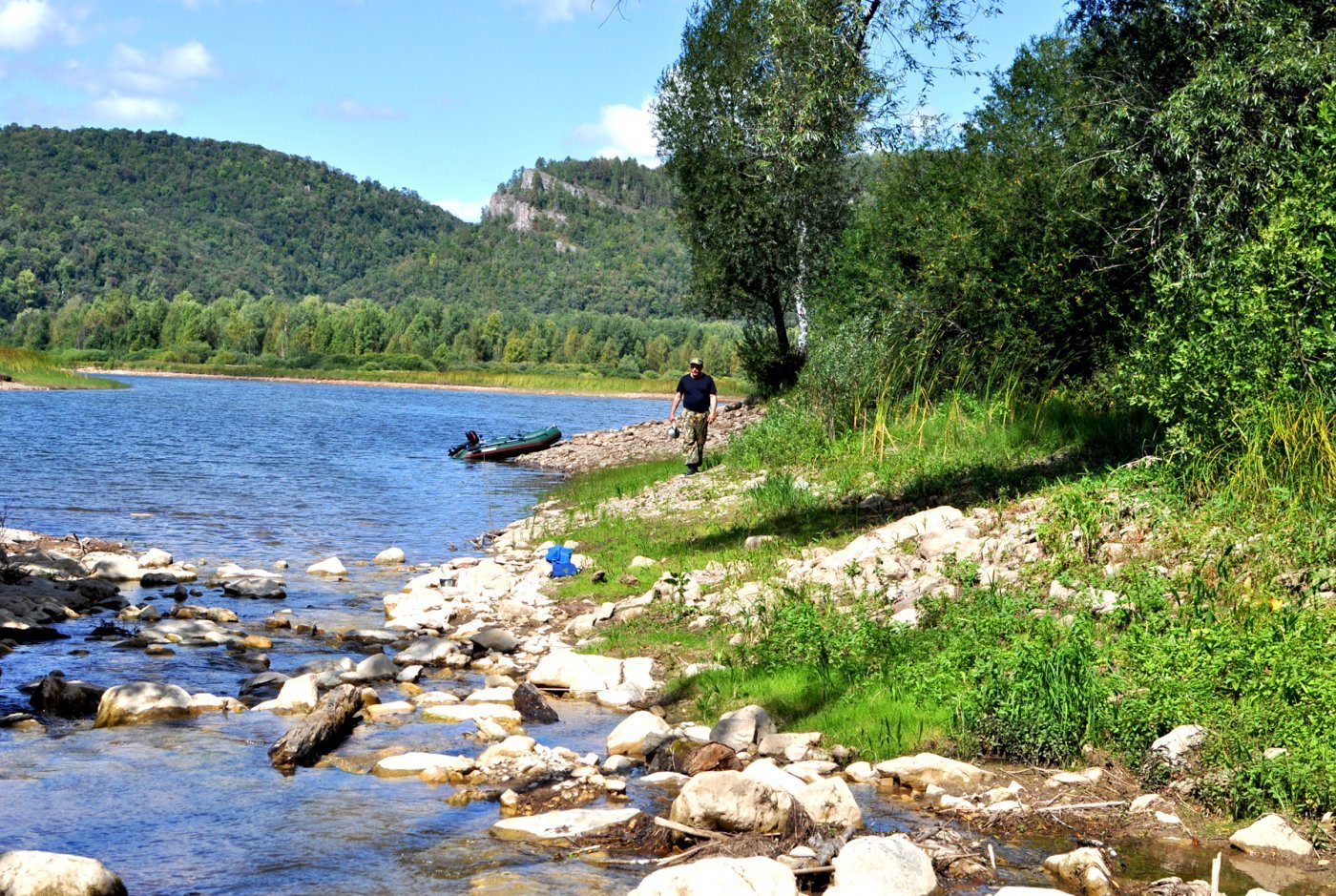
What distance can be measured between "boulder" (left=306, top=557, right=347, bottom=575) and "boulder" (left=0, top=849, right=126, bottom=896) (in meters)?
11.3

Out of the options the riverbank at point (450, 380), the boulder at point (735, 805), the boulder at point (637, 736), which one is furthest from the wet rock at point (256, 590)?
the riverbank at point (450, 380)

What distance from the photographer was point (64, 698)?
30.6 feet

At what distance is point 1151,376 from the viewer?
12609 mm

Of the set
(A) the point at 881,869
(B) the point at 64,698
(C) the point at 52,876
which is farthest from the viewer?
(B) the point at 64,698

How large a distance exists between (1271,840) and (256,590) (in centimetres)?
1210

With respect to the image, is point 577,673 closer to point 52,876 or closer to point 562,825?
point 562,825

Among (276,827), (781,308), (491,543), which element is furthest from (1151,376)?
(781,308)

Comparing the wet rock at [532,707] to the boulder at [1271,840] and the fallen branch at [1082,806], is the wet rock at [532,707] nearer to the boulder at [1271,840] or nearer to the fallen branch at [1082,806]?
the fallen branch at [1082,806]

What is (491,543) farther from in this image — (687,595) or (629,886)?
(629,886)

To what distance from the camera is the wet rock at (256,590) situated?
14.9m

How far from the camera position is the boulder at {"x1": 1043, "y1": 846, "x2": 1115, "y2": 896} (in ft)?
19.7

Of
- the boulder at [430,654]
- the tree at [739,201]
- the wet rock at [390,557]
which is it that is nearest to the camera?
the boulder at [430,654]

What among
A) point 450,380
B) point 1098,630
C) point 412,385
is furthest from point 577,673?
point 412,385

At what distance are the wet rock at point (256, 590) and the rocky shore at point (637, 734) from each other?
0.10ft
